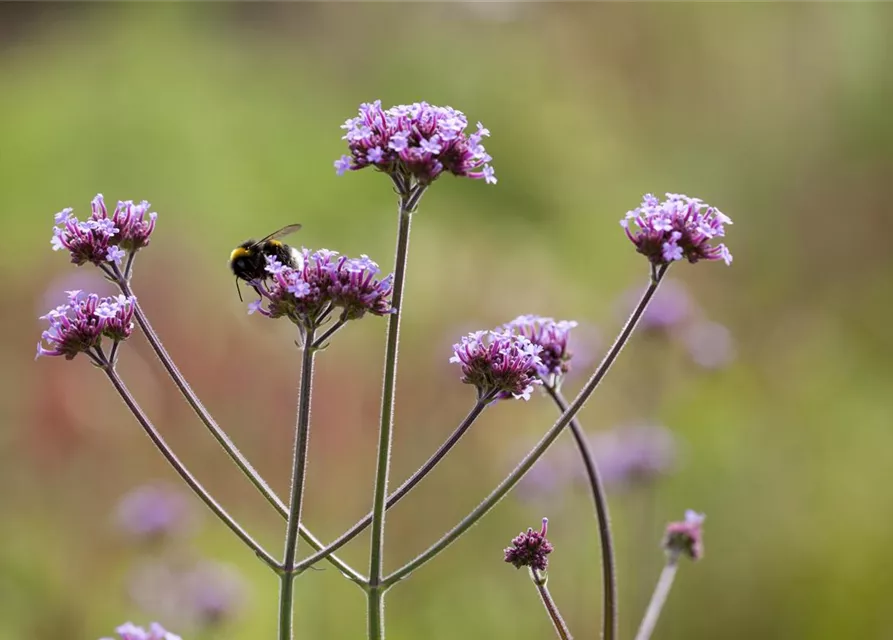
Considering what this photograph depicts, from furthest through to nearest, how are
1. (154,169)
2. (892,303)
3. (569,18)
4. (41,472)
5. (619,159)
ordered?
(569,18) → (619,159) → (154,169) → (892,303) → (41,472)

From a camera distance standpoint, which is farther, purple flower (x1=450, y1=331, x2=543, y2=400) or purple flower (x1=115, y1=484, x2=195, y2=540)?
purple flower (x1=115, y1=484, x2=195, y2=540)

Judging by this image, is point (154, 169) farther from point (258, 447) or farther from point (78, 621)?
point (78, 621)

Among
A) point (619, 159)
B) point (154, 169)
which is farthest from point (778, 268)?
point (154, 169)

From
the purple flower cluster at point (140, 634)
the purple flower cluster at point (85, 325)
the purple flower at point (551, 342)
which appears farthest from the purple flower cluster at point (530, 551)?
the purple flower cluster at point (85, 325)

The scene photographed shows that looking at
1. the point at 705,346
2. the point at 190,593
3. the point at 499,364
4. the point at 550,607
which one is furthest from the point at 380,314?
the point at 705,346

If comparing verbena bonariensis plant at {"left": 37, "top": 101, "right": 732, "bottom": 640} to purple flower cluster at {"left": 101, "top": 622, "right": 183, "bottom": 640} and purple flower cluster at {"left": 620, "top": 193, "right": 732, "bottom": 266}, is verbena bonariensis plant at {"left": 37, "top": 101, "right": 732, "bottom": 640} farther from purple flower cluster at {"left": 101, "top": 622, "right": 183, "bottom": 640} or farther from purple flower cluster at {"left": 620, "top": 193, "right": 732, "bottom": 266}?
purple flower cluster at {"left": 101, "top": 622, "right": 183, "bottom": 640}

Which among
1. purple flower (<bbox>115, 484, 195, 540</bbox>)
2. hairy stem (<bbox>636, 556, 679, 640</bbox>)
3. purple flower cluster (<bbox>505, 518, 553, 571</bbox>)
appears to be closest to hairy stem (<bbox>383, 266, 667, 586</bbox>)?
purple flower cluster (<bbox>505, 518, 553, 571</bbox>)
